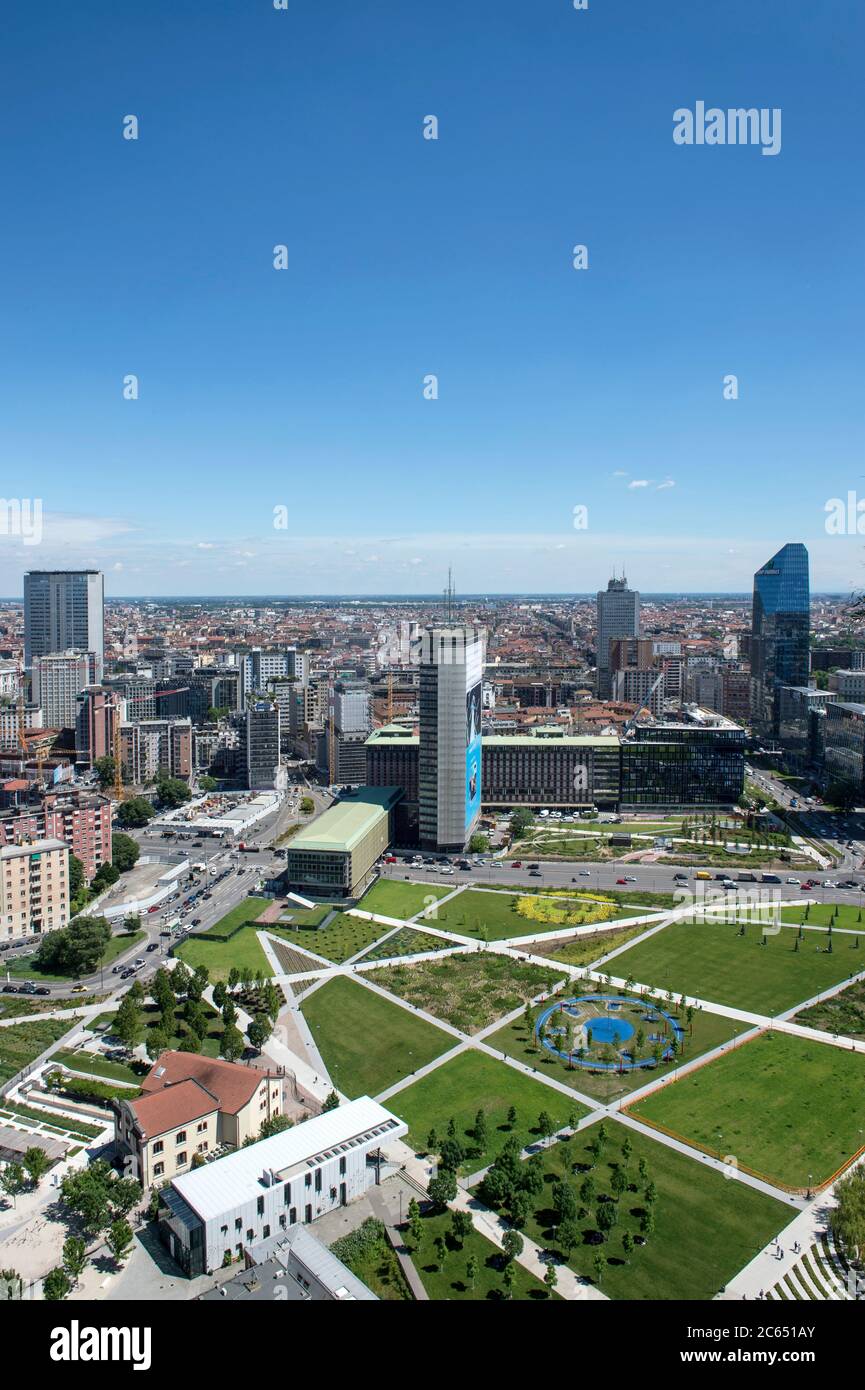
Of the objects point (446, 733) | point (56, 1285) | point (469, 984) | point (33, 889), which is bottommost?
point (469, 984)

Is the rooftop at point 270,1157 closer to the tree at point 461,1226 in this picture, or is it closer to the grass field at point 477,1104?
the grass field at point 477,1104

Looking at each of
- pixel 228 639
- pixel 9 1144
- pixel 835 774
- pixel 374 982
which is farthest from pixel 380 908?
pixel 228 639

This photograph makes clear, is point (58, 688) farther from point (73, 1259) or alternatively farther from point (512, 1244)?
point (512, 1244)

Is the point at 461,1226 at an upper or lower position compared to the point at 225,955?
lower

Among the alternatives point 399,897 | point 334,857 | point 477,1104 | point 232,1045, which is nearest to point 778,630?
point 399,897

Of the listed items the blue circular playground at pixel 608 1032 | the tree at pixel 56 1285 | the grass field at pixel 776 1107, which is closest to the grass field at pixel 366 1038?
the blue circular playground at pixel 608 1032

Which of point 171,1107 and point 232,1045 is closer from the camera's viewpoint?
point 171,1107

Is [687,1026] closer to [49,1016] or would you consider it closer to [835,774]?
[49,1016]
